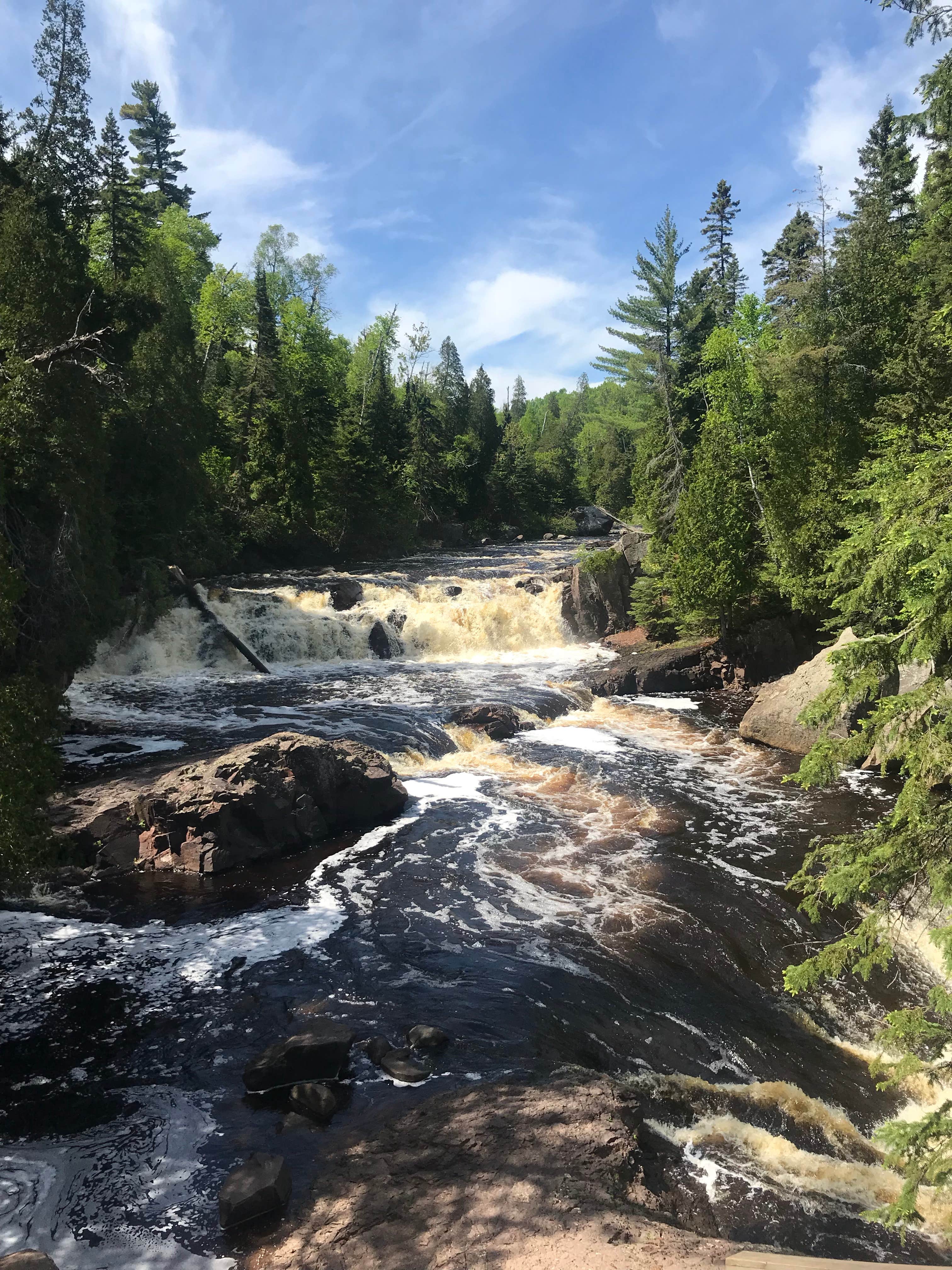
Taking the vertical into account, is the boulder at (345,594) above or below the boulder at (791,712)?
above

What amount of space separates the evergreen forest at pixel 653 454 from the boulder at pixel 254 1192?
3361 millimetres

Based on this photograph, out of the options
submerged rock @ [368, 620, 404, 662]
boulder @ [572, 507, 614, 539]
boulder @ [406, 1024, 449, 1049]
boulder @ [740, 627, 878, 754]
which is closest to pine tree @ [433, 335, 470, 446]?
boulder @ [572, 507, 614, 539]

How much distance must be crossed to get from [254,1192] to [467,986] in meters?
3.38

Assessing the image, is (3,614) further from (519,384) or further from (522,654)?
(519,384)

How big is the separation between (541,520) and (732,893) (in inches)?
2107

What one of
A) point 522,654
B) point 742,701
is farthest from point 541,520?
point 742,701

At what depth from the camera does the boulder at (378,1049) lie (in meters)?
6.46

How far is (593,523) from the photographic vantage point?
62.5 meters

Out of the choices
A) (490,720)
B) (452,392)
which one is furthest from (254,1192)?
(452,392)

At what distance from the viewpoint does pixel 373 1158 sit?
16.8ft

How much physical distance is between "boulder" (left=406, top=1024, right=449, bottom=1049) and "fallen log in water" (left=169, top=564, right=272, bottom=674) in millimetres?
17428

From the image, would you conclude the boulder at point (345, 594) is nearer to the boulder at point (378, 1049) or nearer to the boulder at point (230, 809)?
the boulder at point (230, 809)

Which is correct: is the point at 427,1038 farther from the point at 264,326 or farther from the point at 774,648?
the point at 264,326

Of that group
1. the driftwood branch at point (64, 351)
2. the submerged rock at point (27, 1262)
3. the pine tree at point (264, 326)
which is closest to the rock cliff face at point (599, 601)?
the driftwood branch at point (64, 351)
